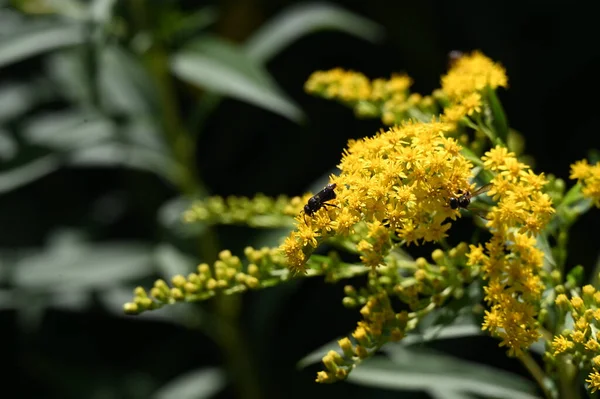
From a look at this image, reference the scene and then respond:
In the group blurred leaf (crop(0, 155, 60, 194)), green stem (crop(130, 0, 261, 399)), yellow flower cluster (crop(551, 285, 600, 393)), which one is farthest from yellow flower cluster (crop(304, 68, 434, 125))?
blurred leaf (crop(0, 155, 60, 194))

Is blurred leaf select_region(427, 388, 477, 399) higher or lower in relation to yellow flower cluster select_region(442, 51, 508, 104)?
lower

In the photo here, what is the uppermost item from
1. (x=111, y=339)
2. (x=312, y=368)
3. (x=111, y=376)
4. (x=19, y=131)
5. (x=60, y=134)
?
(x=19, y=131)

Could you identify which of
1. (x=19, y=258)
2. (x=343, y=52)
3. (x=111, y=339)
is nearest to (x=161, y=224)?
(x=19, y=258)

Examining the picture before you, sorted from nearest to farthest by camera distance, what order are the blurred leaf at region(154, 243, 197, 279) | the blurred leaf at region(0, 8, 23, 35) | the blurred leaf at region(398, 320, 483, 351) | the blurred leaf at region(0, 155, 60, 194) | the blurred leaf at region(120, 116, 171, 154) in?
the blurred leaf at region(398, 320, 483, 351) → the blurred leaf at region(154, 243, 197, 279) → the blurred leaf at region(0, 155, 60, 194) → the blurred leaf at region(120, 116, 171, 154) → the blurred leaf at region(0, 8, 23, 35)

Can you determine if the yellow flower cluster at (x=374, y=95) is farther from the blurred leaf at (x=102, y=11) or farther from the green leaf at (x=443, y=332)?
the blurred leaf at (x=102, y=11)

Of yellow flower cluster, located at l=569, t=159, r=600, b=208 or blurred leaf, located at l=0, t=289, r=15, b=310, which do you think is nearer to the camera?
yellow flower cluster, located at l=569, t=159, r=600, b=208

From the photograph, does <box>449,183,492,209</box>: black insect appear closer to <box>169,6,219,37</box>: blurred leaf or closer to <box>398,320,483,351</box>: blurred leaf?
<box>398,320,483,351</box>: blurred leaf

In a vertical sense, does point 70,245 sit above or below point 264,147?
below

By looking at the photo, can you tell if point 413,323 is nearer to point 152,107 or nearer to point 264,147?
point 152,107
